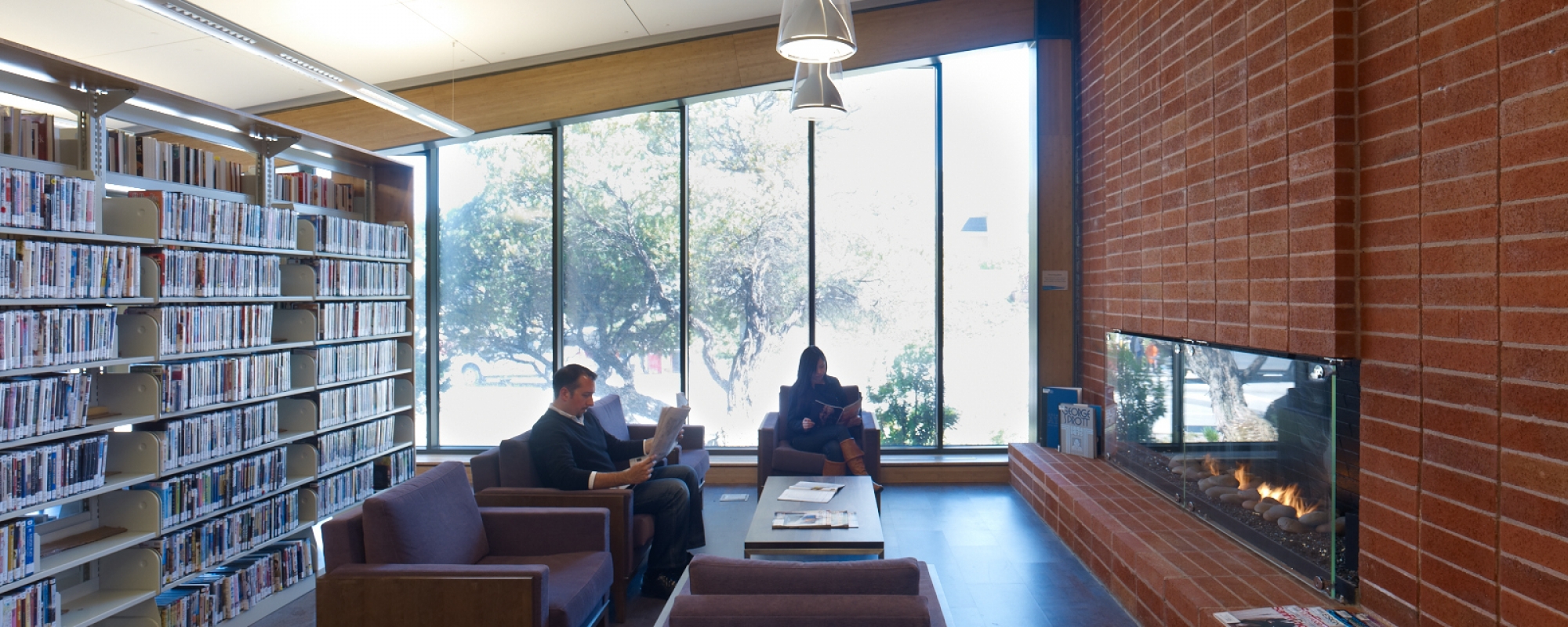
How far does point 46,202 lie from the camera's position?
10.4 feet

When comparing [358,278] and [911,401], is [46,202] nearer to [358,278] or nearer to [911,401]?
[358,278]

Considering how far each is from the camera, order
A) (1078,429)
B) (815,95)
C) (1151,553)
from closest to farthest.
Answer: (1151,553) < (815,95) < (1078,429)

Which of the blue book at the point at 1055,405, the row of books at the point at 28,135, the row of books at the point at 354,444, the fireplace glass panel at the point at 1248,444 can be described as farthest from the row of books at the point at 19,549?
the blue book at the point at 1055,405

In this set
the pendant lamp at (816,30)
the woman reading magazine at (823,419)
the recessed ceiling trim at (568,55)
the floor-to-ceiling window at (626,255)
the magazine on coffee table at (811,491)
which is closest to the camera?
the pendant lamp at (816,30)

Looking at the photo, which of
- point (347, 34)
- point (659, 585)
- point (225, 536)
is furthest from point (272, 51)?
point (659, 585)

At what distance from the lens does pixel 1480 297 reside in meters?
2.55

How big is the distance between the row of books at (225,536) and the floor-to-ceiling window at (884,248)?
402 centimetres

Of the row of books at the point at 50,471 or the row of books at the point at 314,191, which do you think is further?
the row of books at the point at 314,191

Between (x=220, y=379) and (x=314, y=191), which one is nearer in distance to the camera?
(x=220, y=379)

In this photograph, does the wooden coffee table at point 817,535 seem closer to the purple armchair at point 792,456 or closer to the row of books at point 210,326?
the purple armchair at point 792,456

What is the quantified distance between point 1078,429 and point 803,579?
4.42 metres

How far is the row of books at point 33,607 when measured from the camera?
117 inches

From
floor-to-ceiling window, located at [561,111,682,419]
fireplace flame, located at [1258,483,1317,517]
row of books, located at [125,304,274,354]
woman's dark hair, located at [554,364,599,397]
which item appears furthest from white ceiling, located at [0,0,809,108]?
fireplace flame, located at [1258,483,1317,517]

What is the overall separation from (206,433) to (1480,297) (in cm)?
513
